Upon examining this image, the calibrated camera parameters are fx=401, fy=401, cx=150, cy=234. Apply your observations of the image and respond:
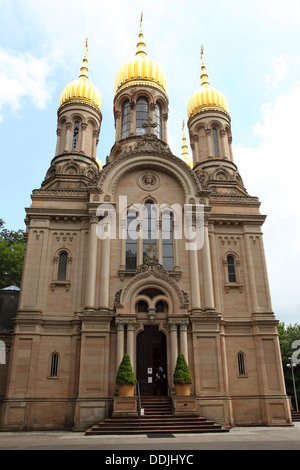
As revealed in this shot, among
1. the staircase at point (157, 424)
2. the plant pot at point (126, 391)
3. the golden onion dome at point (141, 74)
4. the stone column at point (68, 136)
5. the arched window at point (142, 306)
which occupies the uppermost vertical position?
the golden onion dome at point (141, 74)

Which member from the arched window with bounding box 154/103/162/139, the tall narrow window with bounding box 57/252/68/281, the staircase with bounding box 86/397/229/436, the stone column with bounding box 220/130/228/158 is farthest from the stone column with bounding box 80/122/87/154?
the staircase with bounding box 86/397/229/436

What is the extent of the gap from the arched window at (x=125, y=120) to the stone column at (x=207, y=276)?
12180mm

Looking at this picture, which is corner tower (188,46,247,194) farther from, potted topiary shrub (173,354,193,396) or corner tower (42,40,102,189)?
potted topiary shrub (173,354,193,396)

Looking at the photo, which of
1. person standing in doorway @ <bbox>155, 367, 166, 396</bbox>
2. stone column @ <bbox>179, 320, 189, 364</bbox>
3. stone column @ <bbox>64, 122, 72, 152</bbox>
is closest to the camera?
person standing in doorway @ <bbox>155, 367, 166, 396</bbox>

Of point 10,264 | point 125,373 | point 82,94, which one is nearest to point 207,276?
point 125,373

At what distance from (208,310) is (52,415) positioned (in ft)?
32.8

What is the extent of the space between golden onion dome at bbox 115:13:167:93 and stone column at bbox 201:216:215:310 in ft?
51.6

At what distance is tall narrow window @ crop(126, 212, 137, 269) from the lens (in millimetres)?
24141

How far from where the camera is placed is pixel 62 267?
24.2m

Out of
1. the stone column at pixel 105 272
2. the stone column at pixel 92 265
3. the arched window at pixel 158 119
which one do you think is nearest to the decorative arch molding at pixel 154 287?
the stone column at pixel 105 272

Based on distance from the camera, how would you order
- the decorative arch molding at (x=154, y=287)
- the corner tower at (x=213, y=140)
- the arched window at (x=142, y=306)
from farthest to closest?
1. the corner tower at (x=213, y=140)
2. the arched window at (x=142, y=306)
3. the decorative arch molding at (x=154, y=287)

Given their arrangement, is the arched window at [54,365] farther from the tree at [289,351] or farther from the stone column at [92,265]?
the tree at [289,351]

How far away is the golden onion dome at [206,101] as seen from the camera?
34.2m
